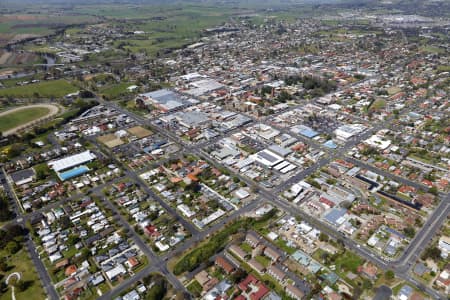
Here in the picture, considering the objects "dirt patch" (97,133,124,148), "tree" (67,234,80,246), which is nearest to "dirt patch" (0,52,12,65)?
"dirt patch" (97,133,124,148)

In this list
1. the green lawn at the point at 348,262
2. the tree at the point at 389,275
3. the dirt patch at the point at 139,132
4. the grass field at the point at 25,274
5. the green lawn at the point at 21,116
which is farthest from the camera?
the green lawn at the point at 21,116

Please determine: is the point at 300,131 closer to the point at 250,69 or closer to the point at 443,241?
the point at 443,241

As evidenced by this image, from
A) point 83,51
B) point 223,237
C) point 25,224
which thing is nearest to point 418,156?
point 223,237

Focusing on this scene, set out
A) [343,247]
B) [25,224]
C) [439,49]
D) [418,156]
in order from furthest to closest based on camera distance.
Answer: [439,49]
[418,156]
[25,224]
[343,247]

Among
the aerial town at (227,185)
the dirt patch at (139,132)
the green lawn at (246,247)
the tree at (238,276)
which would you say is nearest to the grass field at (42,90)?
the aerial town at (227,185)

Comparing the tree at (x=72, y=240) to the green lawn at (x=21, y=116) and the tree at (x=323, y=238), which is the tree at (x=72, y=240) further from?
the green lawn at (x=21, y=116)

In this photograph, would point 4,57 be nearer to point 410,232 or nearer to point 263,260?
point 263,260
